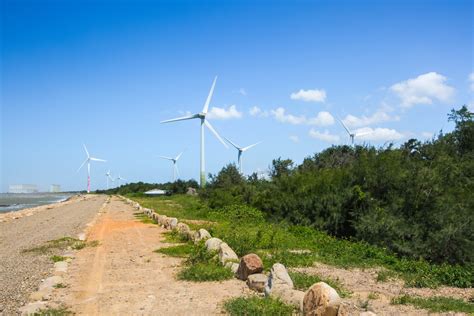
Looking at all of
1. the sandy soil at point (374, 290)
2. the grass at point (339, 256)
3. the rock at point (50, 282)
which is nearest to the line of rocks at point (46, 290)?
the rock at point (50, 282)

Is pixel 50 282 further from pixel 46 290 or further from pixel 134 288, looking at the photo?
pixel 134 288

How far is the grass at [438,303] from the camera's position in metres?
8.44

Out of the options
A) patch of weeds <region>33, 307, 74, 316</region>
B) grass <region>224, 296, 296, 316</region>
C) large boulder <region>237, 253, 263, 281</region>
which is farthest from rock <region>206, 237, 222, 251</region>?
patch of weeds <region>33, 307, 74, 316</region>

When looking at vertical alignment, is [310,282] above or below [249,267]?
below

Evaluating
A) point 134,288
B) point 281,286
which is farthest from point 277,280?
point 134,288

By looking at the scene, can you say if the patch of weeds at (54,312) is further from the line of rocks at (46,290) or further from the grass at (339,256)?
the grass at (339,256)

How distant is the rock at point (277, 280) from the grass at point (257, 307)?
29cm

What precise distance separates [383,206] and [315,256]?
5445 millimetres

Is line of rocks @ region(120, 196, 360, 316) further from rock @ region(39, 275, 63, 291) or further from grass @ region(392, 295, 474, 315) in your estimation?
rock @ region(39, 275, 63, 291)

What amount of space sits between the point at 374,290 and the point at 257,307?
3314 mm

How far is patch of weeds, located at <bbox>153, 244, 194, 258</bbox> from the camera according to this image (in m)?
15.2

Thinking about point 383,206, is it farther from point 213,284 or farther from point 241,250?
point 213,284

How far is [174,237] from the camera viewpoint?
19422 mm

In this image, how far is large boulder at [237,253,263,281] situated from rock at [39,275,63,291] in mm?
4336
